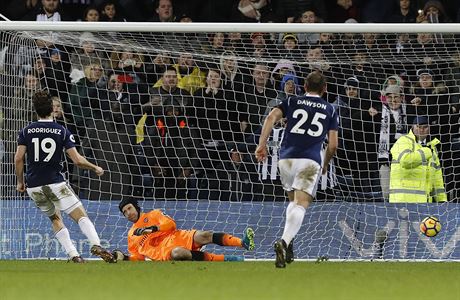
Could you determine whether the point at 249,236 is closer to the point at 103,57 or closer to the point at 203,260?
the point at 203,260

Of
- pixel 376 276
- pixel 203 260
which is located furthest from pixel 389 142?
pixel 376 276

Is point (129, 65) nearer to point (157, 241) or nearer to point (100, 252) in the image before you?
point (157, 241)

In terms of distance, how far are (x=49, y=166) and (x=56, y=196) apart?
343 millimetres

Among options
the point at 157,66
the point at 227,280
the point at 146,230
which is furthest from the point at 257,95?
the point at 227,280

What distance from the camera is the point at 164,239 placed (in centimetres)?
1600

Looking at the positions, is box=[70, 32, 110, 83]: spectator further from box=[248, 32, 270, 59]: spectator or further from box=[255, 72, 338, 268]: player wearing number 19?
box=[255, 72, 338, 268]: player wearing number 19

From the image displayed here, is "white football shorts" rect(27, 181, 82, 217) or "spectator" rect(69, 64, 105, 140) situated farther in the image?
"spectator" rect(69, 64, 105, 140)

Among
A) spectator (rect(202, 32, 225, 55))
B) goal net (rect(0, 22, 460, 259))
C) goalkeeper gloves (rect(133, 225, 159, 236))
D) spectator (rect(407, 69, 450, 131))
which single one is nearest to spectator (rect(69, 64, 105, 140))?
goal net (rect(0, 22, 460, 259))

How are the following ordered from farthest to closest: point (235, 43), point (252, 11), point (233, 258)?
point (252, 11), point (235, 43), point (233, 258)

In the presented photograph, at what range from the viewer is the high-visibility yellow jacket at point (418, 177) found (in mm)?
17125

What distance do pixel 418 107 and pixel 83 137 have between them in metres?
4.45

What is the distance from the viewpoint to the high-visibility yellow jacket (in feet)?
56.2

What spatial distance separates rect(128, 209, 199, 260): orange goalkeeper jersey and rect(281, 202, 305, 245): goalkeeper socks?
2548 mm

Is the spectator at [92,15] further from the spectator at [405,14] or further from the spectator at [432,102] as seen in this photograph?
the spectator at [432,102]
